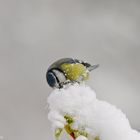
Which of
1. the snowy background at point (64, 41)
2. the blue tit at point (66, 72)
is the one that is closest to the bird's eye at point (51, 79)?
the blue tit at point (66, 72)

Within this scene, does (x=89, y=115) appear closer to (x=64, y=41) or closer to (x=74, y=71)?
(x=74, y=71)

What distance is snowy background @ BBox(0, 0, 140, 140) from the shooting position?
15.4ft

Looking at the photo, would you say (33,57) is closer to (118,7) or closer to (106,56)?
(106,56)

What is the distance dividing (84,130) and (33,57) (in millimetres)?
5269

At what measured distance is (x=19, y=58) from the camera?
5711 mm

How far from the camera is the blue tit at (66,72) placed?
403mm

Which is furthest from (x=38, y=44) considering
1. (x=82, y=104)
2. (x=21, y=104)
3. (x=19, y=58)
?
(x=82, y=104)

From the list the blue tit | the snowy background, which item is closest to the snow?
the blue tit

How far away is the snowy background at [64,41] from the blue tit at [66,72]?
3.45m

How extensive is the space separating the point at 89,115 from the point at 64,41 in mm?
5748

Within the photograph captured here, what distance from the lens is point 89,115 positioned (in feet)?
1.08

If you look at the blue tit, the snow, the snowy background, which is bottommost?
the snow

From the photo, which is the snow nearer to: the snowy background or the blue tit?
the blue tit

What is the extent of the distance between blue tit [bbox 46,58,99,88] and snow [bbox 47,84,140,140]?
0.06 m
